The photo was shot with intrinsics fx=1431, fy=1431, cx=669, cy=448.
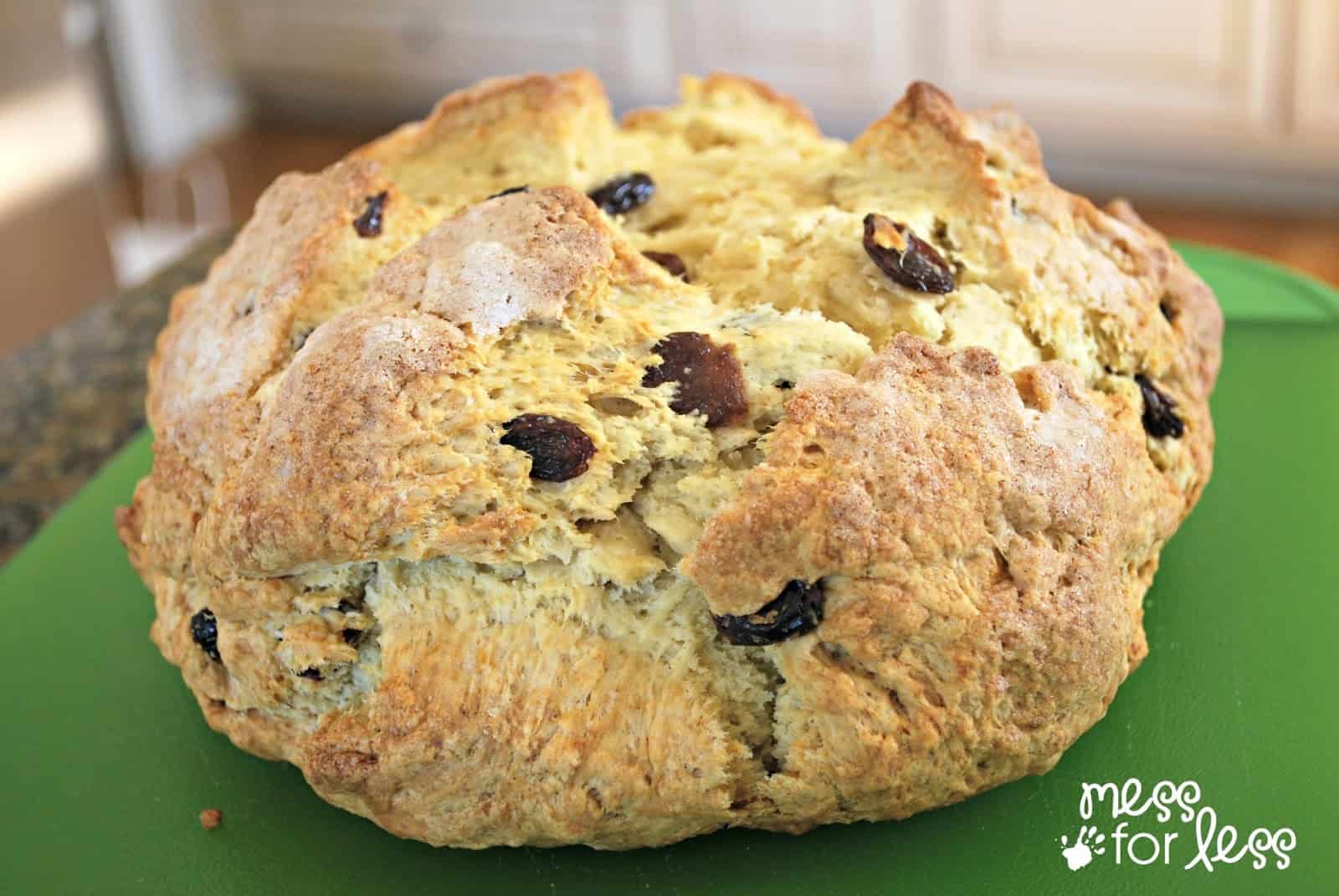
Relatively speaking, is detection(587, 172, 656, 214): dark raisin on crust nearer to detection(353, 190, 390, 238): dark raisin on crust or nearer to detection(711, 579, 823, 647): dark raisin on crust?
detection(353, 190, 390, 238): dark raisin on crust

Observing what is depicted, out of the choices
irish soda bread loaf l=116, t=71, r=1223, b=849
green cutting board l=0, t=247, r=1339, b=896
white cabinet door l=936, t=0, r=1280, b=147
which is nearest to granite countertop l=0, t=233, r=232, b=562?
green cutting board l=0, t=247, r=1339, b=896

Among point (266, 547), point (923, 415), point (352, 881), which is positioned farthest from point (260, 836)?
point (923, 415)

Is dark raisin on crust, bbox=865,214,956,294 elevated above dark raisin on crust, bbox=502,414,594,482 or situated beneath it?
elevated above

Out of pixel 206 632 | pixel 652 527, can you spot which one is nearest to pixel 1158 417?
pixel 652 527

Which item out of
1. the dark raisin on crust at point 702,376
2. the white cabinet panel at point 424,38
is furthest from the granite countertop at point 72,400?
the white cabinet panel at point 424,38

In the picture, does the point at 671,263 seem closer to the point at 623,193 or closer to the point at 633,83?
the point at 623,193
